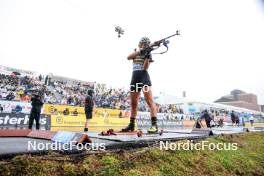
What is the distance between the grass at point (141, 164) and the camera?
2498 millimetres

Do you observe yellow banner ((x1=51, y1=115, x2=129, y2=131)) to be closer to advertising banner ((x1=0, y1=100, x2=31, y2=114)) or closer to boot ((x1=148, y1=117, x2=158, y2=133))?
advertising banner ((x1=0, y1=100, x2=31, y2=114))

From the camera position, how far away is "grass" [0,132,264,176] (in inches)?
98.3

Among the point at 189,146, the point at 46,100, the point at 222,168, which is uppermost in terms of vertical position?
the point at 46,100

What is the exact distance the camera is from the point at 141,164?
322cm

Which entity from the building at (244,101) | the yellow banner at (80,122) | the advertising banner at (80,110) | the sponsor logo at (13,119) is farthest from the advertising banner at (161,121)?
the building at (244,101)

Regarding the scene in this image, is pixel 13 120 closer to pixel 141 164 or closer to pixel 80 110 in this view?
pixel 80 110

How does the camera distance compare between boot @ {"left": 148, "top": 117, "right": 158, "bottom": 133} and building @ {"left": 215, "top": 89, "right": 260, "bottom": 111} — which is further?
building @ {"left": 215, "top": 89, "right": 260, "bottom": 111}

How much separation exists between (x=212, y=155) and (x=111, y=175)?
8.54 ft

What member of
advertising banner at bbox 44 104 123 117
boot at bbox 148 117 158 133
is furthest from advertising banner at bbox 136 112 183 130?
boot at bbox 148 117 158 133

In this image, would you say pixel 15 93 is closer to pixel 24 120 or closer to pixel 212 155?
pixel 24 120

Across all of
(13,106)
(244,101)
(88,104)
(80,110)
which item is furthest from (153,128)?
(244,101)

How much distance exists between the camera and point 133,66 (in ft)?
20.2

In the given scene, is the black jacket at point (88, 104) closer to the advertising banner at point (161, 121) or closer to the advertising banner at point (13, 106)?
the advertising banner at point (13, 106)

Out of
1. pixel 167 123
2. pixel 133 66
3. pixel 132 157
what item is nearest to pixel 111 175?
pixel 132 157
